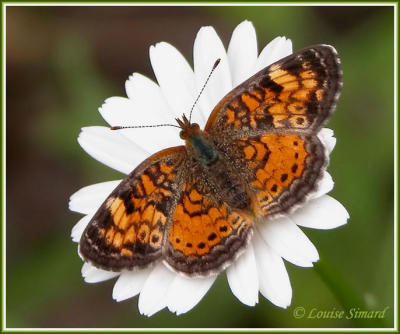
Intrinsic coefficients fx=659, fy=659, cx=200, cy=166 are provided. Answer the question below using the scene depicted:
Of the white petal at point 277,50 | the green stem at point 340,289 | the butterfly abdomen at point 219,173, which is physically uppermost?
the white petal at point 277,50

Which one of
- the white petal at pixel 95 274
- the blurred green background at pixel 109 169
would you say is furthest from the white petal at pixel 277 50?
the white petal at pixel 95 274

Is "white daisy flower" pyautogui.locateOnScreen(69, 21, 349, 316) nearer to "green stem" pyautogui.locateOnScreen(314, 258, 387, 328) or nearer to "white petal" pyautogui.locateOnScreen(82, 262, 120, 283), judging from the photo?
"white petal" pyautogui.locateOnScreen(82, 262, 120, 283)

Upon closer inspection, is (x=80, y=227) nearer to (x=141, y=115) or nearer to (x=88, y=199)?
(x=88, y=199)

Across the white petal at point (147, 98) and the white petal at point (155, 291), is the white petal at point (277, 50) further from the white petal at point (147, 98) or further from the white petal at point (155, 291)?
the white petal at point (155, 291)

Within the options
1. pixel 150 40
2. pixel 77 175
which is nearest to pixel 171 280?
pixel 77 175

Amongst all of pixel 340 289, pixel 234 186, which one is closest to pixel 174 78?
pixel 234 186

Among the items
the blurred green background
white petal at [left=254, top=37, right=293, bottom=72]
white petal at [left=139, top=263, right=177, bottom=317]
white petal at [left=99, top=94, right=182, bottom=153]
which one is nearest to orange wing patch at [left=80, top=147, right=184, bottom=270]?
white petal at [left=139, top=263, right=177, bottom=317]
